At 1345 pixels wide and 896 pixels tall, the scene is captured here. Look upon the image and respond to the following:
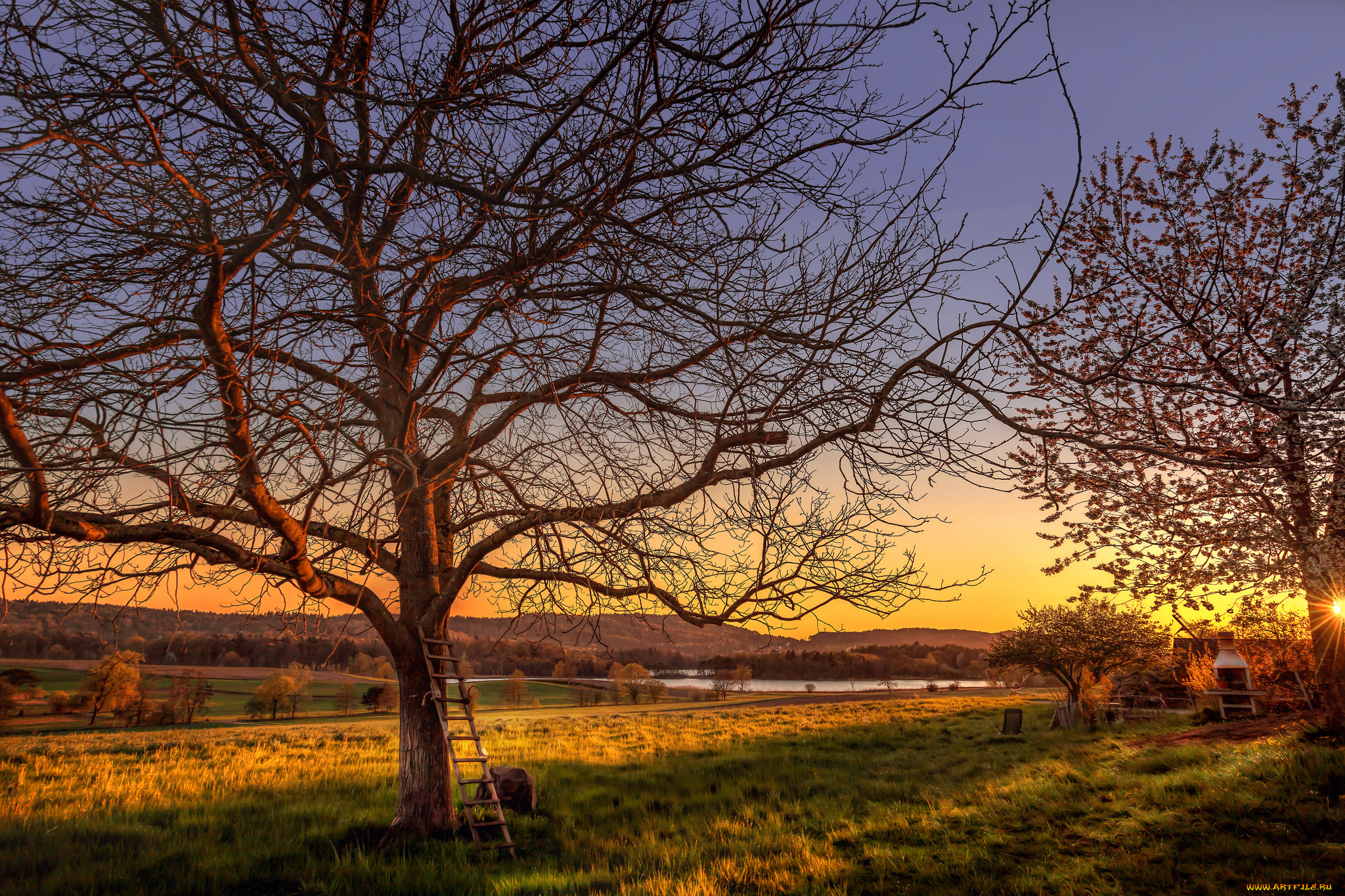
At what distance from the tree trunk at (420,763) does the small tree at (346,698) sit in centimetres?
5351

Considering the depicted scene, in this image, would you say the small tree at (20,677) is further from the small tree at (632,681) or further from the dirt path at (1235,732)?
the dirt path at (1235,732)

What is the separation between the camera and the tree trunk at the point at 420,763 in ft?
25.1

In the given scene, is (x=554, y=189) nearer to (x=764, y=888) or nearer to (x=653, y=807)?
(x=764, y=888)

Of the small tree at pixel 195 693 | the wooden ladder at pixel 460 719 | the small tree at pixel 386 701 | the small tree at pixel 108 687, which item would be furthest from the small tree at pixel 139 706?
the wooden ladder at pixel 460 719

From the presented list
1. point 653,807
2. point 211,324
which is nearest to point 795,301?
point 211,324

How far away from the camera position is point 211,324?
4.17 metres

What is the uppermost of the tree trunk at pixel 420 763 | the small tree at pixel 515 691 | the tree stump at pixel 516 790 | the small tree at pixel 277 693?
the tree trunk at pixel 420 763

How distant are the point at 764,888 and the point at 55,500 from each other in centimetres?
684

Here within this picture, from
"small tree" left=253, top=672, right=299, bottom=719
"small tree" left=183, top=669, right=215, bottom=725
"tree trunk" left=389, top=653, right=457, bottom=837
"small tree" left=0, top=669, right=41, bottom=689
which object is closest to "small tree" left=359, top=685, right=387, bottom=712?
"small tree" left=253, top=672, right=299, bottom=719

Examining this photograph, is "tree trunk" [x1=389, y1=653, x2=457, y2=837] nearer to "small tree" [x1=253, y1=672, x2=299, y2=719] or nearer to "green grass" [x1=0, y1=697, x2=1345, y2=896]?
"green grass" [x1=0, y1=697, x2=1345, y2=896]

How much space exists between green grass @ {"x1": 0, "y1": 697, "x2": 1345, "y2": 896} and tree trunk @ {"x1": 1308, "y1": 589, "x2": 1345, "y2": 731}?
33.7 inches

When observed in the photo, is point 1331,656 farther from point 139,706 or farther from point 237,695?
point 237,695

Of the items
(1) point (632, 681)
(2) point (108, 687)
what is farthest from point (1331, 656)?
(1) point (632, 681)

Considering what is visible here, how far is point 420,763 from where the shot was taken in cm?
775
